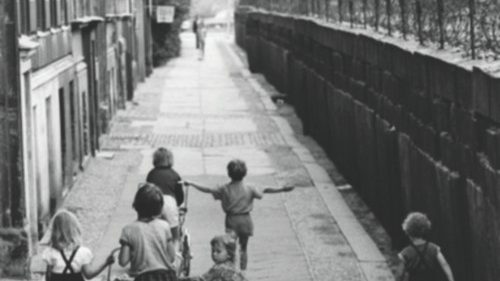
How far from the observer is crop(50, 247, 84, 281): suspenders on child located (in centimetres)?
965

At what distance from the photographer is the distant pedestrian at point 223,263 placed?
9375mm

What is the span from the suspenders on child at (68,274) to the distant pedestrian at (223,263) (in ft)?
2.63

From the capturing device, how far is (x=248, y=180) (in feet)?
73.6

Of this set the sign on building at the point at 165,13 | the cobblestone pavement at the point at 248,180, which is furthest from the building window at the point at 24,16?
the sign on building at the point at 165,13

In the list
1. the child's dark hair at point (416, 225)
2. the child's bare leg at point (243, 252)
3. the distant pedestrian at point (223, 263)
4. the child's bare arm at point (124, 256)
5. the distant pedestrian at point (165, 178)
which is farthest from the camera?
the child's bare leg at point (243, 252)

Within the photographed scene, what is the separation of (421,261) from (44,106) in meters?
8.57

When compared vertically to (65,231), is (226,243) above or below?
below

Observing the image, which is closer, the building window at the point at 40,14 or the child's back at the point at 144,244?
the child's back at the point at 144,244

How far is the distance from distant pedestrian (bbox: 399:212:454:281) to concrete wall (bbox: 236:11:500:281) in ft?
1.28

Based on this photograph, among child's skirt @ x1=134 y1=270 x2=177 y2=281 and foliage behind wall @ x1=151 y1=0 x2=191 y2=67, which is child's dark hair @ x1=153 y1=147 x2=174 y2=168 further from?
foliage behind wall @ x1=151 y1=0 x2=191 y2=67

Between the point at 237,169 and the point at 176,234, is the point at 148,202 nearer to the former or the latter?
the point at 176,234

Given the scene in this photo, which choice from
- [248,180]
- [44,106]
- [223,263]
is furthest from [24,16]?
[223,263]

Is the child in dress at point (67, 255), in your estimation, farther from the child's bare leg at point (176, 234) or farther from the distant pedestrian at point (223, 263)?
the child's bare leg at point (176, 234)

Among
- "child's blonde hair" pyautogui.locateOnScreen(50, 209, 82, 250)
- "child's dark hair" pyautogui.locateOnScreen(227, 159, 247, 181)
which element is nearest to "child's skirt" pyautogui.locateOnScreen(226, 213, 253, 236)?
"child's dark hair" pyautogui.locateOnScreen(227, 159, 247, 181)
